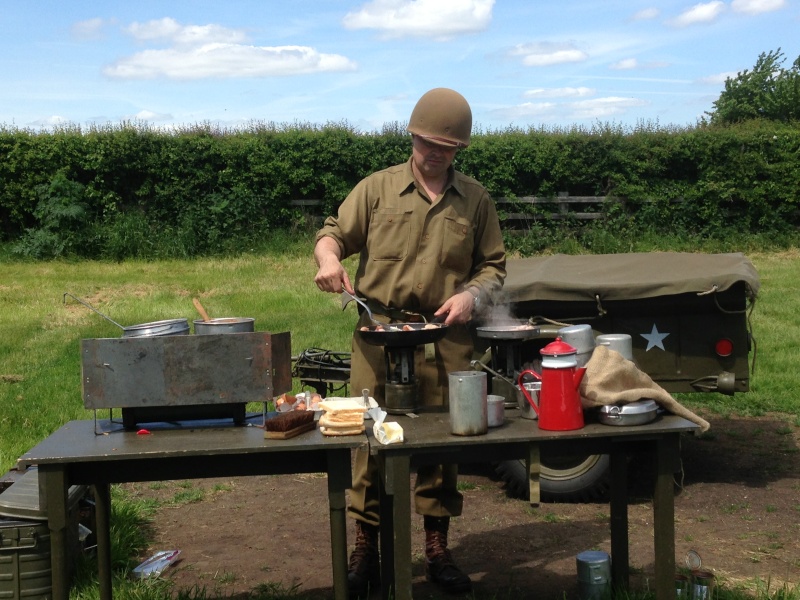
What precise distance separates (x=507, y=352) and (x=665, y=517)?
93cm

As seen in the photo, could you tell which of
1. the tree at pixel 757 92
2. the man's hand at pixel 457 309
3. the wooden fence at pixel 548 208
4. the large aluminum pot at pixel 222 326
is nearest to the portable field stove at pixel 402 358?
the man's hand at pixel 457 309

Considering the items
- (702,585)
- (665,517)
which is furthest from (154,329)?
(702,585)

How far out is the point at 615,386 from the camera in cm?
363

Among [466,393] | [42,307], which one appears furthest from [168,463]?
[42,307]

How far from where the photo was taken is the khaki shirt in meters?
4.39

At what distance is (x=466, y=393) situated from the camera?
3523 millimetres

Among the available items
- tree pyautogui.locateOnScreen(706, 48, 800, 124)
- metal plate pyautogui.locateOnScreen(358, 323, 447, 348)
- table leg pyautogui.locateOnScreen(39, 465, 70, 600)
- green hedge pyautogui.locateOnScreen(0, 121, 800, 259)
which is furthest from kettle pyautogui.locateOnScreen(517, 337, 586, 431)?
tree pyautogui.locateOnScreen(706, 48, 800, 124)

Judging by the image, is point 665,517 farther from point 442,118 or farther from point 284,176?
point 284,176

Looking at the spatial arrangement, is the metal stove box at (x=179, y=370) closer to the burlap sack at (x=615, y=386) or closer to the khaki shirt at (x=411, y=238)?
the khaki shirt at (x=411, y=238)

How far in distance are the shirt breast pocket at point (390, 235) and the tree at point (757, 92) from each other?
2755 centimetres

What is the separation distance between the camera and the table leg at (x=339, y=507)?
358 cm

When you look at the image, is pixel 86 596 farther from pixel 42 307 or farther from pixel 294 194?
pixel 294 194

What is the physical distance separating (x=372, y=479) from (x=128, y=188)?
1334cm

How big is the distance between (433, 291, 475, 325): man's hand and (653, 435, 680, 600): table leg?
3.27 ft
